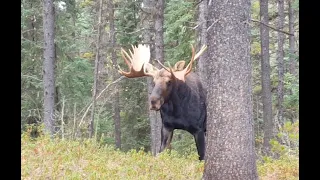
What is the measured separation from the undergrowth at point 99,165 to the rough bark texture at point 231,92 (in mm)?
1426

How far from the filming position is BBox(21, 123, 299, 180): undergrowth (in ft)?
23.3

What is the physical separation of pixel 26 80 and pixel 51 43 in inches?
167

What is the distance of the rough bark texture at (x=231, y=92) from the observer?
6648mm

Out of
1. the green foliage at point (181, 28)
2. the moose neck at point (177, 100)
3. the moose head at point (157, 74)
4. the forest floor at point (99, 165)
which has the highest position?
the green foliage at point (181, 28)

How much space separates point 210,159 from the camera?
22.6 ft

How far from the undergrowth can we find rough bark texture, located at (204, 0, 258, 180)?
4.68 ft

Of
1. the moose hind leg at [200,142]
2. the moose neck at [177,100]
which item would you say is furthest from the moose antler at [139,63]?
the moose hind leg at [200,142]

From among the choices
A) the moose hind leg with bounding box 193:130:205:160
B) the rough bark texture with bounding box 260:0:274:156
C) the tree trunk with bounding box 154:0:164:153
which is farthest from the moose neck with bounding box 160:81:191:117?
the rough bark texture with bounding box 260:0:274:156

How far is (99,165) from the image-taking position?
785 cm

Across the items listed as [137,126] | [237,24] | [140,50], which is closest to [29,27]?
[137,126]

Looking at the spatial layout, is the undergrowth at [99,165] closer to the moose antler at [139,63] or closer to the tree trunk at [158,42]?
the moose antler at [139,63]

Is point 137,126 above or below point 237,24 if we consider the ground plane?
below

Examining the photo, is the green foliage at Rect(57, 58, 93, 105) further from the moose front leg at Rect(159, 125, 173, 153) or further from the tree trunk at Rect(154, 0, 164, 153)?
the moose front leg at Rect(159, 125, 173, 153)
